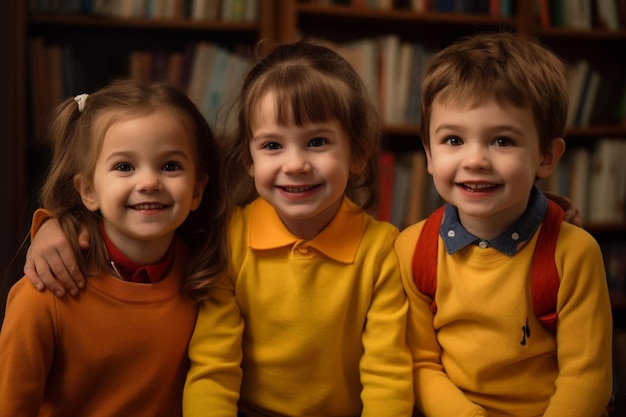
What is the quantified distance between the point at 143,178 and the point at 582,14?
7.84 ft

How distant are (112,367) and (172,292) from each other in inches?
6.8

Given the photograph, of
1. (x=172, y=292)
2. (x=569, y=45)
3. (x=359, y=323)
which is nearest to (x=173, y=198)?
(x=172, y=292)

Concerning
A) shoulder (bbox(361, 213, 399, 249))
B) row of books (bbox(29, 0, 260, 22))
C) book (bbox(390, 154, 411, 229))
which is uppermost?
row of books (bbox(29, 0, 260, 22))

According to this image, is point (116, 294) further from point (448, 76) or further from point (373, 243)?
point (448, 76)

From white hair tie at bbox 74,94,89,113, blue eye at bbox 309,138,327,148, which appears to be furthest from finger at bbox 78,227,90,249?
blue eye at bbox 309,138,327,148

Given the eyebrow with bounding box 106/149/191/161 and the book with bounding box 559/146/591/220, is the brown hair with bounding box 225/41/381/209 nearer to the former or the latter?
the eyebrow with bounding box 106/149/191/161

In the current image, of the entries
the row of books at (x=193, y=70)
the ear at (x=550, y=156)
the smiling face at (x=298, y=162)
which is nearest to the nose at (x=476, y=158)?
the ear at (x=550, y=156)

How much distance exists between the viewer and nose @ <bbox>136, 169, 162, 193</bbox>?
120 cm

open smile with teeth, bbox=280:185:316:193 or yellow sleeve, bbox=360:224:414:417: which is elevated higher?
open smile with teeth, bbox=280:185:316:193

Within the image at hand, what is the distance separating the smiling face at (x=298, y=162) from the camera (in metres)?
1.25

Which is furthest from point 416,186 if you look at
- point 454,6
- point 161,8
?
point 161,8

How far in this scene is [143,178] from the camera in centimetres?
121

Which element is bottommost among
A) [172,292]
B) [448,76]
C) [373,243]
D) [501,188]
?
[172,292]

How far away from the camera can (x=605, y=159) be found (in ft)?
9.67
